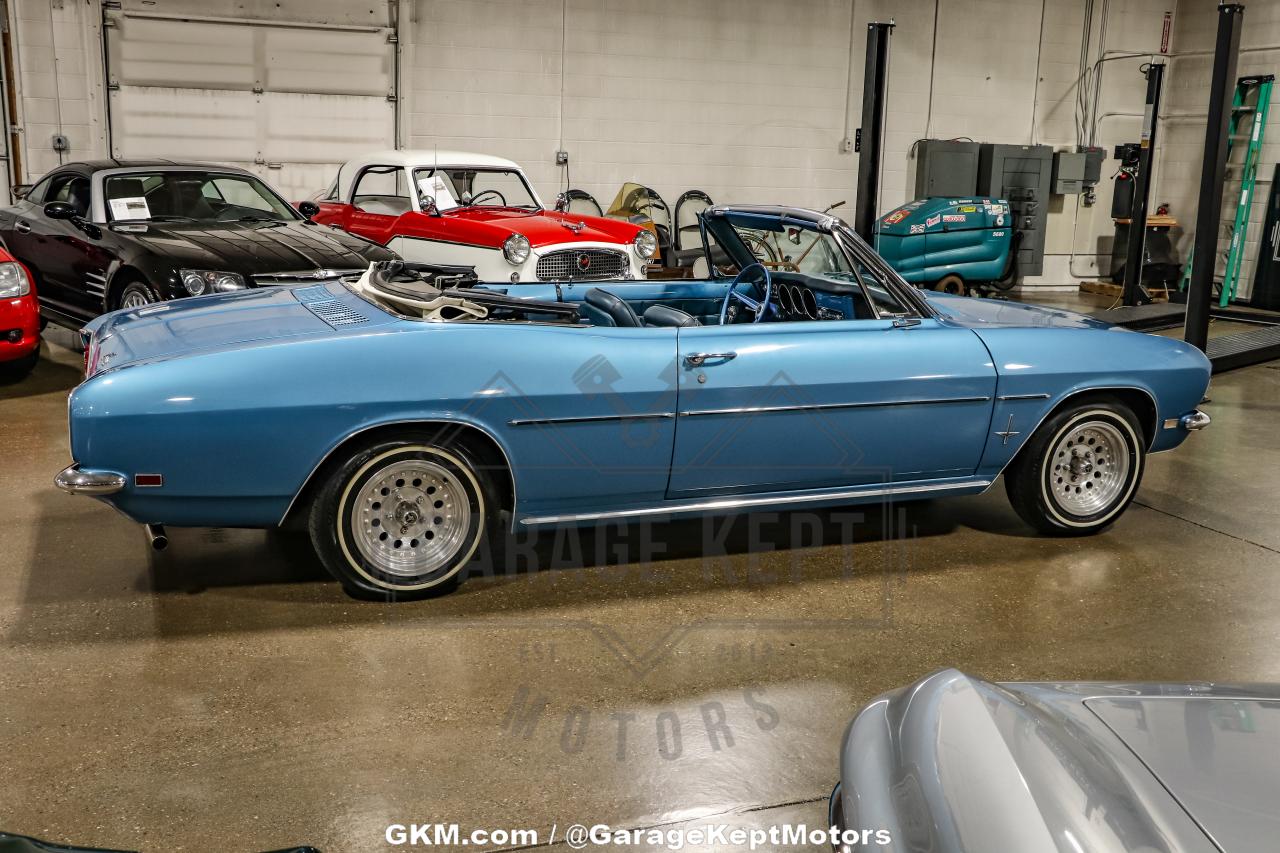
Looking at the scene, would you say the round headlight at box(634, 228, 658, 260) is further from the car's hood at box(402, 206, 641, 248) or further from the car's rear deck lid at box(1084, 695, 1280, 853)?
the car's rear deck lid at box(1084, 695, 1280, 853)

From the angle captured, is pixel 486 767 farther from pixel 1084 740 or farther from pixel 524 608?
pixel 1084 740

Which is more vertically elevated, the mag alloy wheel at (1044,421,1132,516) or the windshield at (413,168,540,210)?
the windshield at (413,168,540,210)

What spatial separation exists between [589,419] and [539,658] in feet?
2.72

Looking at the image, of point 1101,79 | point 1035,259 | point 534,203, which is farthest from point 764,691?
point 1101,79

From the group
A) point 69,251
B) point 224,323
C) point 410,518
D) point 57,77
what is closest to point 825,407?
point 410,518

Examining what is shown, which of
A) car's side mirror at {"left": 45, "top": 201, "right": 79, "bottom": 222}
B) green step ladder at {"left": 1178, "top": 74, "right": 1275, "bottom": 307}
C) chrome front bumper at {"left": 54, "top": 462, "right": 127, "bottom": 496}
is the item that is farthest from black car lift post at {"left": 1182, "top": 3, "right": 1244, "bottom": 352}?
car's side mirror at {"left": 45, "top": 201, "right": 79, "bottom": 222}

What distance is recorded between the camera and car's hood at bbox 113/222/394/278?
6.76 meters

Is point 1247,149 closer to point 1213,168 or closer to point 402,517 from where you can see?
point 1213,168

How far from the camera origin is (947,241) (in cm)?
1277

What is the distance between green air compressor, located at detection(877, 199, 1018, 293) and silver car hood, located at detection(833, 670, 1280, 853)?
429 inches

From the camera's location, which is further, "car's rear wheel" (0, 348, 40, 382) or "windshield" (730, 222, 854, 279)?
"car's rear wheel" (0, 348, 40, 382)

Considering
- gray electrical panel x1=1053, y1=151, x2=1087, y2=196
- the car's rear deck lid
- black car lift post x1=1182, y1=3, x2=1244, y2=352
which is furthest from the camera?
gray electrical panel x1=1053, y1=151, x2=1087, y2=196

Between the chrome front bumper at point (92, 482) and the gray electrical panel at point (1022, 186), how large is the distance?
1228 centimetres

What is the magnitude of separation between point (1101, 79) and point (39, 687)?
15.3m
